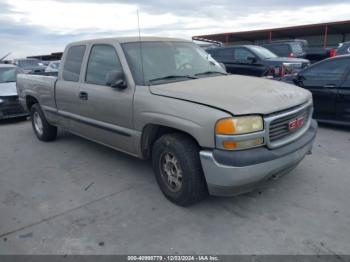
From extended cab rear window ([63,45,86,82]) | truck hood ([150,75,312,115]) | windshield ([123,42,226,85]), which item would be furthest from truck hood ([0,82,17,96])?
truck hood ([150,75,312,115])

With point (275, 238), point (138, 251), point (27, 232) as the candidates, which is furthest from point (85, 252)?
point (275, 238)

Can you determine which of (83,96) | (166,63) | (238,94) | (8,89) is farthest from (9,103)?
(238,94)

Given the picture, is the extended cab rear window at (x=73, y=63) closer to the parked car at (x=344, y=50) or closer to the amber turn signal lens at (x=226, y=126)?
the amber turn signal lens at (x=226, y=126)

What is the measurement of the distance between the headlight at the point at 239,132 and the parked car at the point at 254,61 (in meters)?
7.57

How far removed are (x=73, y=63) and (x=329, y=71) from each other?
15.6 ft

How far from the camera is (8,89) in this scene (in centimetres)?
840

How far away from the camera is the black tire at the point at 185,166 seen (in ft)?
10.5

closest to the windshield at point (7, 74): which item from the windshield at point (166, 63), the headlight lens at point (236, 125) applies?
the windshield at point (166, 63)

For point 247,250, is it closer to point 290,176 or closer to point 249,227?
point 249,227

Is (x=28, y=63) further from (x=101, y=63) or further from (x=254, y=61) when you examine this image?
(x=101, y=63)

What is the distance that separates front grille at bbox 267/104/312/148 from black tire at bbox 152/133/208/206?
29.2 inches

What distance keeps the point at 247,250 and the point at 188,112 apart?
4.39 feet

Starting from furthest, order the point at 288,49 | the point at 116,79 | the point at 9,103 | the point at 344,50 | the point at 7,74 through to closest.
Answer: the point at 288,49 → the point at 344,50 → the point at 7,74 → the point at 9,103 → the point at 116,79

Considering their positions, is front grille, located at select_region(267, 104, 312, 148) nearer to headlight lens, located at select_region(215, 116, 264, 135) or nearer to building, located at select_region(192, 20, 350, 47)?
headlight lens, located at select_region(215, 116, 264, 135)
